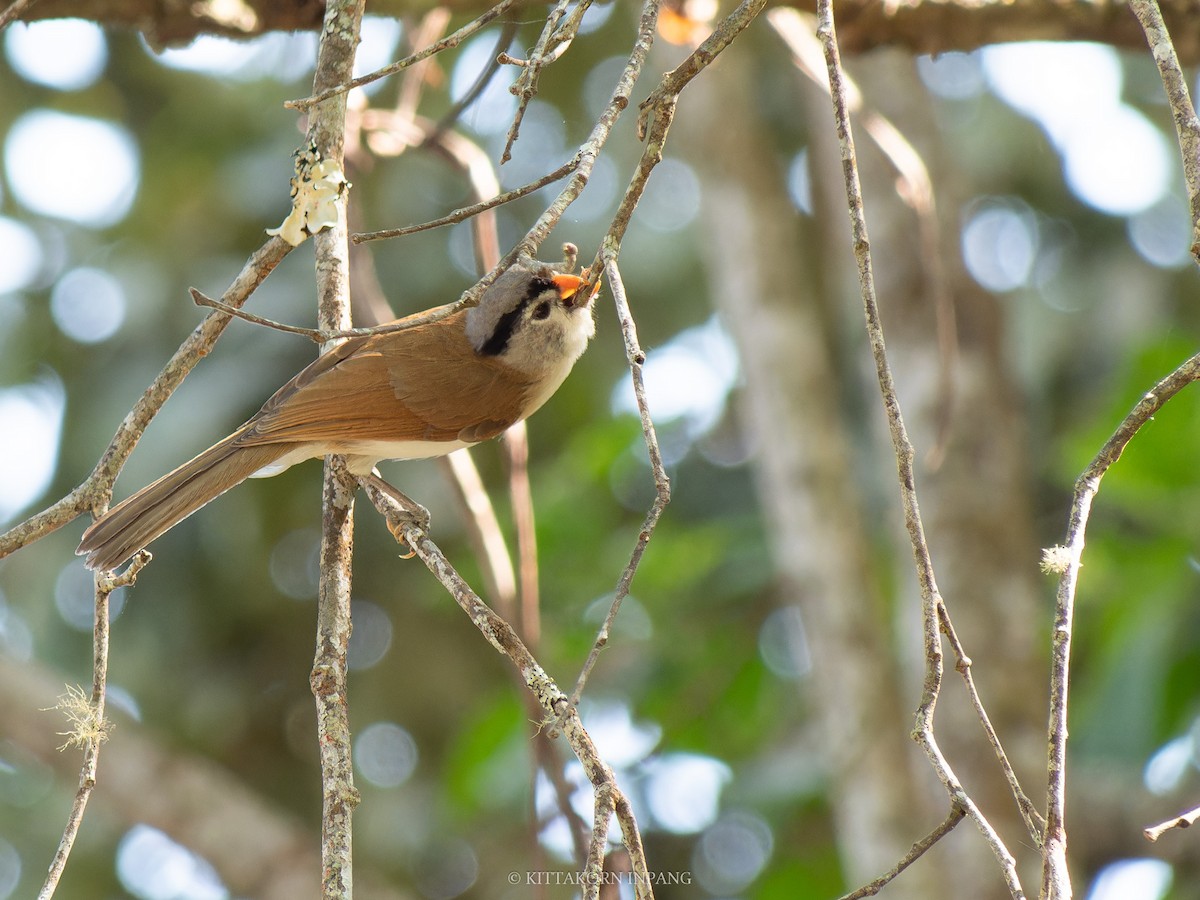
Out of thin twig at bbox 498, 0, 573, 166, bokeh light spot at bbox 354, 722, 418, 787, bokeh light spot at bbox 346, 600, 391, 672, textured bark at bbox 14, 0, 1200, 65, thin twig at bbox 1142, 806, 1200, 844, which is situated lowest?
thin twig at bbox 1142, 806, 1200, 844

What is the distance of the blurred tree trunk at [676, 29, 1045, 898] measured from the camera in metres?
4.12

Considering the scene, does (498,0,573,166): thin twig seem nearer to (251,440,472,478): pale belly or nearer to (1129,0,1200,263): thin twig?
(1129,0,1200,263): thin twig

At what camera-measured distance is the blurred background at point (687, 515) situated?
4418mm

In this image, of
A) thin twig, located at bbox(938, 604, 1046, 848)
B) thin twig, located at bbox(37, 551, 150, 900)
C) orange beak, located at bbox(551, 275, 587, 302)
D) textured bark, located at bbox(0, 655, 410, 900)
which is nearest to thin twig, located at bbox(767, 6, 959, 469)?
orange beak, located at bbox(551, 275, 587, 302)

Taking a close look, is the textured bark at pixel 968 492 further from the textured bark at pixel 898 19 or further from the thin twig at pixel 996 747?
the thin twig at pixel 996 747

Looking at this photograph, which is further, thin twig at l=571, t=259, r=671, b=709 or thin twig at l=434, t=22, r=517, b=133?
thin twig at l=434, t=22, r=517, b=133

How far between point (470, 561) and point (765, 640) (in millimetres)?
1419

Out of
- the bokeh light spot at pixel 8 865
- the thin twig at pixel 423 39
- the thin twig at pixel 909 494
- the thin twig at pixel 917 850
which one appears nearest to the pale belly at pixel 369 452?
the thin twig at pixel 423 39

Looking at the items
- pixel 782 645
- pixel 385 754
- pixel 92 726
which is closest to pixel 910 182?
pixel 92 726

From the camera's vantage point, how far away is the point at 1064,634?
1587mm

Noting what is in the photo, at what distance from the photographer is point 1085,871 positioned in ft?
16.1

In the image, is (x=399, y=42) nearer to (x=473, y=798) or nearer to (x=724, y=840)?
(x=473, y=798)

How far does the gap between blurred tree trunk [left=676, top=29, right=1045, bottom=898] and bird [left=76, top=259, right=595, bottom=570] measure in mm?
1160

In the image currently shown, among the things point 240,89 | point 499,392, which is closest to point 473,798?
point 499,392
